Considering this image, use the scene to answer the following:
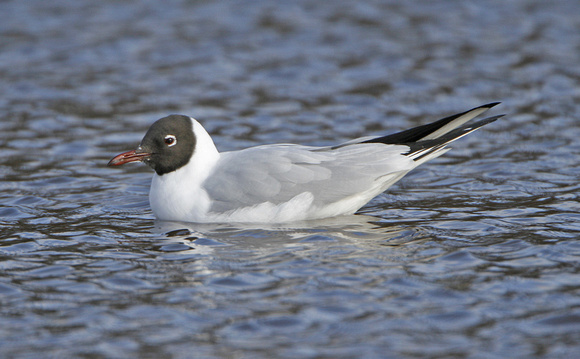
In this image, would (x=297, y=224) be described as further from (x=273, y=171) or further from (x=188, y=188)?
(x=188, y=188)

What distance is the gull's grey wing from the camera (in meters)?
8.23

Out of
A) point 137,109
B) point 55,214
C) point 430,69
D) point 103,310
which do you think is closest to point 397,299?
point 103,310

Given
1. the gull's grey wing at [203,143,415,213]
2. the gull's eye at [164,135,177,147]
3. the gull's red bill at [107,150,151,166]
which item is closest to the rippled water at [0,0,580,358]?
the gull's grey wing at [203,143,415,213]

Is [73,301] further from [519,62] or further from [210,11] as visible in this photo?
[210,11]

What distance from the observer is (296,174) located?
827cm

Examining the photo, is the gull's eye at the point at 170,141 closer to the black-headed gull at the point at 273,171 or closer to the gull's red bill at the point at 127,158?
the black-headed gull at the point at 273,171

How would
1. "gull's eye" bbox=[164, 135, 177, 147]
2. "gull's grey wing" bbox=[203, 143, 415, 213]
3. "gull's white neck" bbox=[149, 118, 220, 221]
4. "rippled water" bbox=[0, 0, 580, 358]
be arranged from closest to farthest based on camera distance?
"rippled water" bbox=[0, 0, 580, 358] < "gull's grey wing" bbox=[203, 143, 415, 213] < "gull's white neck" bbox=[149, 118, 220, 221] < "gull's eye" bbox=[164, 135, 177, 147]

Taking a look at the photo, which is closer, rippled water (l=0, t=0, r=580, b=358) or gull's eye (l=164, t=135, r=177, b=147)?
rippled water (l=0, t=0, r=580, b=358)

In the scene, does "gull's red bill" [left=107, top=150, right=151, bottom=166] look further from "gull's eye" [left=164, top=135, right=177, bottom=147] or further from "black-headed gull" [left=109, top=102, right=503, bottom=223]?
"gull's eye" [left=164, top=135, right=177, bottom=147]

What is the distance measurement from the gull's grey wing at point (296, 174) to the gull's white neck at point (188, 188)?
0.37 feet

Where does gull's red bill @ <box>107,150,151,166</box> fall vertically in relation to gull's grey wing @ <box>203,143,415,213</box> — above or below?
above

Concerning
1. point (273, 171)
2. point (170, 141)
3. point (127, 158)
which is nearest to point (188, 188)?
point (170, 141)

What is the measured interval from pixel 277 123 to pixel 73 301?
19.4 feet

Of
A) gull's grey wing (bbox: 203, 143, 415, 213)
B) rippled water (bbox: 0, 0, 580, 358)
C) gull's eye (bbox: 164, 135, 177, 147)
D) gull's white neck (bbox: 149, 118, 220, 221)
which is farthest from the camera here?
gull's eye (bbox: 164, 135, 177, 147)
